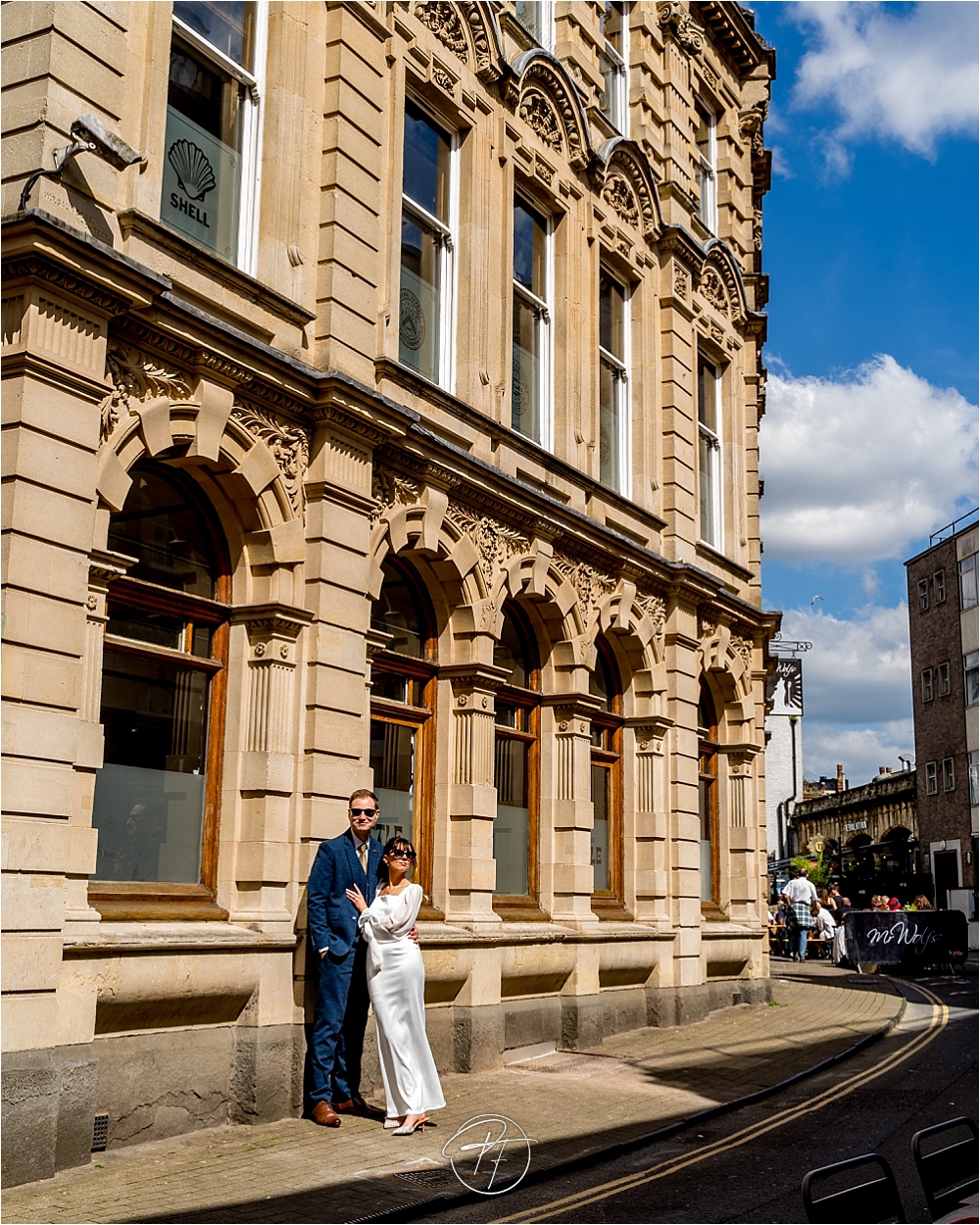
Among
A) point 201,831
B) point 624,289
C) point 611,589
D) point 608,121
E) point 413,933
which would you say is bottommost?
point 413,933

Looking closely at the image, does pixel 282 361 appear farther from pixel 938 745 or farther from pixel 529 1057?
pixel 938 745

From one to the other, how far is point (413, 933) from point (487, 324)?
286 inches

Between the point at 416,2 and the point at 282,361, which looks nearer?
the point at 282,361

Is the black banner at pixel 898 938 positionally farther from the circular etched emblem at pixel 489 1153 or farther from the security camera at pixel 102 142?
the security camera at pixel 102 142

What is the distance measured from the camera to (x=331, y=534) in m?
11.8

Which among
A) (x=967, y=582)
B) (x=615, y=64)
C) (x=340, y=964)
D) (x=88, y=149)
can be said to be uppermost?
(x=615, y=64)

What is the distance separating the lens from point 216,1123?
10.1 metres

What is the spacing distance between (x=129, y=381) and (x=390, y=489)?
11.3ft

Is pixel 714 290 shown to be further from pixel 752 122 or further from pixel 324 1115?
pixel 324 1115

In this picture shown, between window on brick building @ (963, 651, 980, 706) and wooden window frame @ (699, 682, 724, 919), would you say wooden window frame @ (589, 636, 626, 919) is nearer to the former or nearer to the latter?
wooden window frame @ (699, 682, 724, 919)

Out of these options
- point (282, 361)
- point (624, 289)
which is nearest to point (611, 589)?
point (624, 289)

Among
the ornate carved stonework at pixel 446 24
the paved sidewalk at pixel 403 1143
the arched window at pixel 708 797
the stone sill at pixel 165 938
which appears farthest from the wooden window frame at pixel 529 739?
the ornate carved stonework at pixel 446 24

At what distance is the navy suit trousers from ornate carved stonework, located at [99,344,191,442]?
4.47 metres

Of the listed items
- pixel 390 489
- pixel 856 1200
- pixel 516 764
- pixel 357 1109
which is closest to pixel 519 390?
pixel 390 489
